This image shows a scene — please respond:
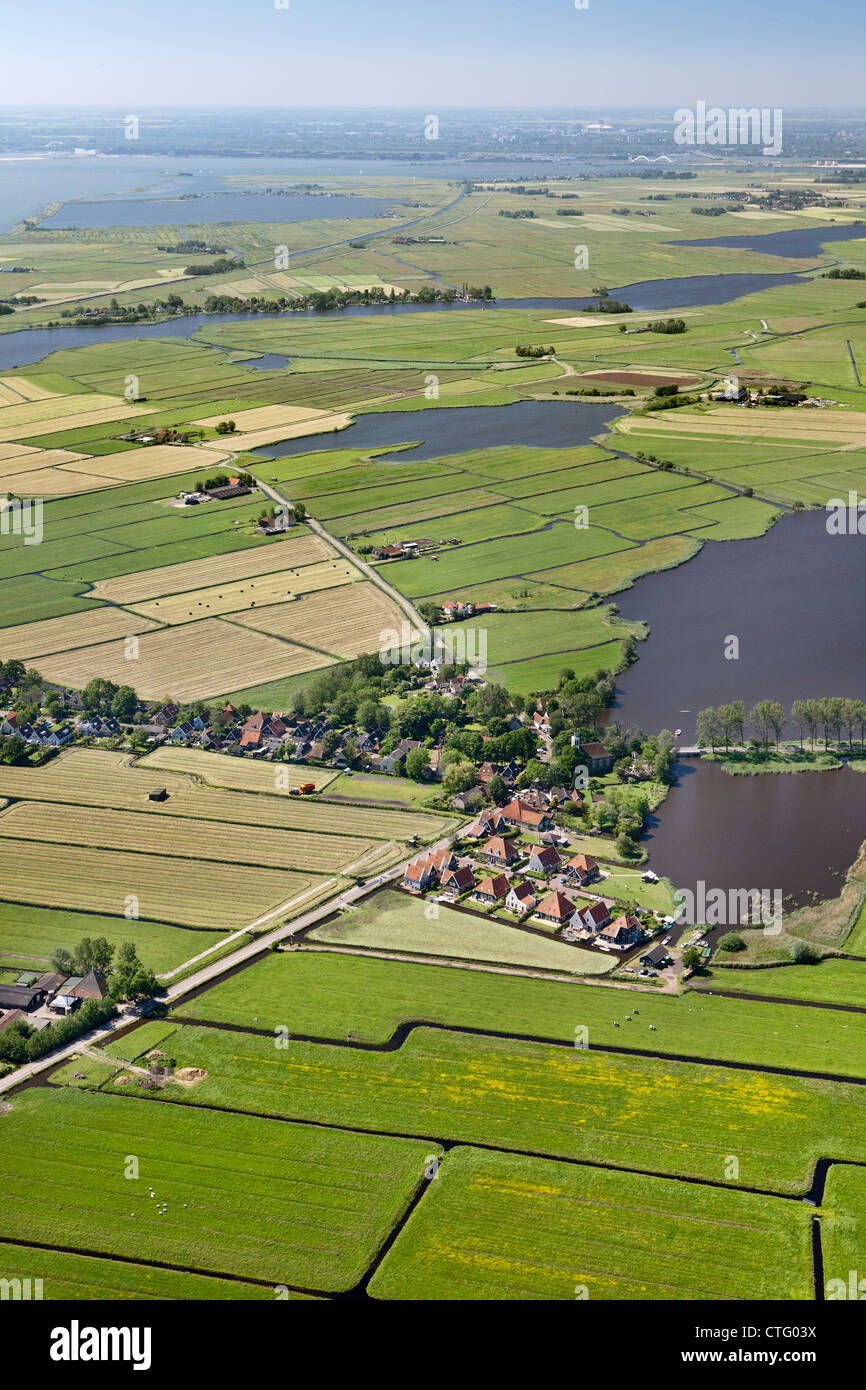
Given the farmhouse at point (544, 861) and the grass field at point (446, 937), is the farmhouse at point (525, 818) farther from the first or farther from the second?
the grass field at point (446, 937)

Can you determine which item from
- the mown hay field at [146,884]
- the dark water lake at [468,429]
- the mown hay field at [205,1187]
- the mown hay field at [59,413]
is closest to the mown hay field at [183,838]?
the mown hay field at [146,884]

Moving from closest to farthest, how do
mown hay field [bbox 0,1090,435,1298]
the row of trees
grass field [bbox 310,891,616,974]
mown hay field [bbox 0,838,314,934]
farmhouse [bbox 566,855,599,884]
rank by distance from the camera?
mown hay field [bbox 0,1090,435,1298], grass field [bbox 310,891,616,974], mown hay field [bbox 0,838,314,934], farmhouse [bbox 566,855,599,884], the row of trees

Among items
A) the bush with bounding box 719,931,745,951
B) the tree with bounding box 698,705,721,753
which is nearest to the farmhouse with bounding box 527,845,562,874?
the bush with bounding box 719,931,745,951

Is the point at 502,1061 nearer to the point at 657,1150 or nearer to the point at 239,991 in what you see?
the point at 657,1150

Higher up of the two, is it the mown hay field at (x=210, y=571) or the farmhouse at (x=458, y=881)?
the mown hay field at (x=210, y=571)

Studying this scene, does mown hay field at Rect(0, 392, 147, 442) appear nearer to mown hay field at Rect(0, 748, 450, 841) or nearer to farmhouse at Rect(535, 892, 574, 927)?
mown hay field at Rect(0, 748, 450, 841)
